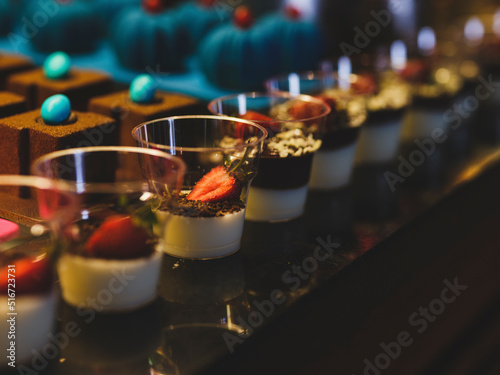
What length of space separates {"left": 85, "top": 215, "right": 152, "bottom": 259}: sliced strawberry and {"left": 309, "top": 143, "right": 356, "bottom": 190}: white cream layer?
2.16 feet

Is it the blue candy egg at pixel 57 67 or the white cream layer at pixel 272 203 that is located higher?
the blue candy egg at pixel 57 67

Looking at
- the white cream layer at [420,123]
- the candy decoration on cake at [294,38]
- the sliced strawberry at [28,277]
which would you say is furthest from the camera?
the candy decoration on cake at [294,38]

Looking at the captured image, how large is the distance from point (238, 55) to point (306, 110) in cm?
59

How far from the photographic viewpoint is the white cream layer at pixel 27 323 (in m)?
0.76

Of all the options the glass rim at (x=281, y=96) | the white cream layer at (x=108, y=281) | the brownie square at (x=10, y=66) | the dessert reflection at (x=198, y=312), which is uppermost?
the glass rim at (x=281, y=96)

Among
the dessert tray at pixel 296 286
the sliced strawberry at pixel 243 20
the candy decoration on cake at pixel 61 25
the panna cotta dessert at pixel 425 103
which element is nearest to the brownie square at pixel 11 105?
the dessert tray at pixel 296 286

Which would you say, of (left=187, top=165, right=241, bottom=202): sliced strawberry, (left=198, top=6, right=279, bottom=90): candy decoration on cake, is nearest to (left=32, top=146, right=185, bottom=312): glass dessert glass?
(left=187, top=165, right=241, bottom=202): sliced strawberry

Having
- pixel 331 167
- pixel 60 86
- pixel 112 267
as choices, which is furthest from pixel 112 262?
pixel 60 86

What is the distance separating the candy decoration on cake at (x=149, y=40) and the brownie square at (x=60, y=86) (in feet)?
1.09

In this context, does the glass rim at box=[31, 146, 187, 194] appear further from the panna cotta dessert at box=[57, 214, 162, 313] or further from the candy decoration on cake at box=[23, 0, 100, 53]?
the candy decoration on cake at box=[23, 0, 100, 53]

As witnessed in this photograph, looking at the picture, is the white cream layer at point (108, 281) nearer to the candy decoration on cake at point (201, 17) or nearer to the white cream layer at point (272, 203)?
the white cream layer at point (272, 203)

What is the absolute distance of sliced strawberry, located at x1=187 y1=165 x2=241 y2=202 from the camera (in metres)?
1.05

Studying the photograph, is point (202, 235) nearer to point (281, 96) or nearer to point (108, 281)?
point (108, 281)

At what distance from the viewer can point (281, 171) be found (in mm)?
1210
